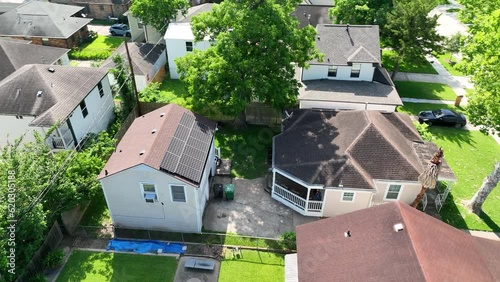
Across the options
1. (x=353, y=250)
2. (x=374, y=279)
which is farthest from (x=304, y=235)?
(x=374, y=279)

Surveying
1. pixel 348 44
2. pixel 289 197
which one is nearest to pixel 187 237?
pixel 289 197

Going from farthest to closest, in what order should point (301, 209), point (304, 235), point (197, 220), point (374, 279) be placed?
point (301, 209) → point (197, 220) → point (304, 235) → point (374, 279)

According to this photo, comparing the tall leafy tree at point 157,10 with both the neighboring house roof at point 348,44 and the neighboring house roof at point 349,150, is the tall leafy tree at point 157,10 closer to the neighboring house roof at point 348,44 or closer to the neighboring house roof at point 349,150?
the neighboring house roof at point 348,44

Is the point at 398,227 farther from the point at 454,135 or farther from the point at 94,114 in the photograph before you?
the point at 94,114

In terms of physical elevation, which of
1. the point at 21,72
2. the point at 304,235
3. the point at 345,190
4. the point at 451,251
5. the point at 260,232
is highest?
the point at 21,72

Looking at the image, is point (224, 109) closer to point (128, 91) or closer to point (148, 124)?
point (148, 124)

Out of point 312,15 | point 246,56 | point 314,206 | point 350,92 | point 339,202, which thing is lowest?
point 314,206

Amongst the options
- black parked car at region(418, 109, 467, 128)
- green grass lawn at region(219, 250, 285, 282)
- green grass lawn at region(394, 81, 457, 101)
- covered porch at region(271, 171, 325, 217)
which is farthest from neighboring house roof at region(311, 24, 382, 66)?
green grass lawn at region(219, 250, 285, 282)

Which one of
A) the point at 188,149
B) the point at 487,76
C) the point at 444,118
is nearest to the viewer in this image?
the point at 487,76
